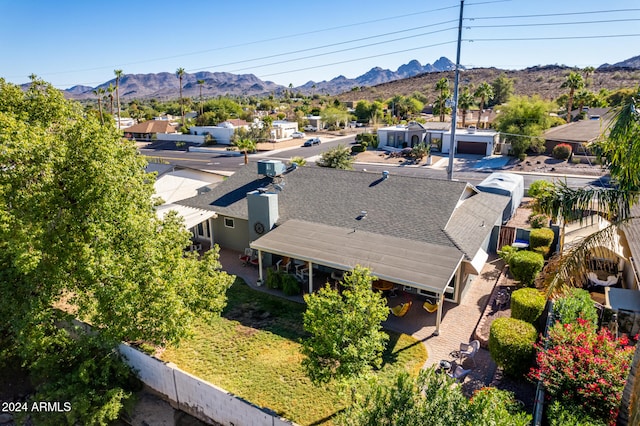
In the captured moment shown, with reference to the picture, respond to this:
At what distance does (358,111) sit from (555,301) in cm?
10083

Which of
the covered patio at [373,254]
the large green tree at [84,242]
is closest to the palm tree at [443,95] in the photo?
the covered patio at [373,254]

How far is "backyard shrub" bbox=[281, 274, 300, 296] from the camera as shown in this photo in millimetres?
18922

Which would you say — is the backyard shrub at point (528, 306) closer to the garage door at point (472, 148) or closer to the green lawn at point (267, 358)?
the green lawn at point (267, 358)

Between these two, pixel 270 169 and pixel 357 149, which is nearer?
pixel 270 169

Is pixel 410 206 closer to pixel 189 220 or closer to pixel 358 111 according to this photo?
pixel 189 220

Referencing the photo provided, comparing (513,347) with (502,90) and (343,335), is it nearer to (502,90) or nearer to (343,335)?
(343,335)

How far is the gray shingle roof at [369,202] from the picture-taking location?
61.9 ft

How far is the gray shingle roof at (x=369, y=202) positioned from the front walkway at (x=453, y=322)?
2662 mm

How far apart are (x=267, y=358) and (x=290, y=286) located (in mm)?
4728

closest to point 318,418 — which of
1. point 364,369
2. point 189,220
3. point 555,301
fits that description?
point 364,369

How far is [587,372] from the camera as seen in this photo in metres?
10.0

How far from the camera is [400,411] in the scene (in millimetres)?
8305

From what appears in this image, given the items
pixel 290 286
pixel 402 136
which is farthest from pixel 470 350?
pixel 402 136

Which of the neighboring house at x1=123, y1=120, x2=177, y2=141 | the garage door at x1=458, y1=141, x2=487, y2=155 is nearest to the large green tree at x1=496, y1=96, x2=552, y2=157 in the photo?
the garage door at x1=458, y1=141, x2=487, y2=155
